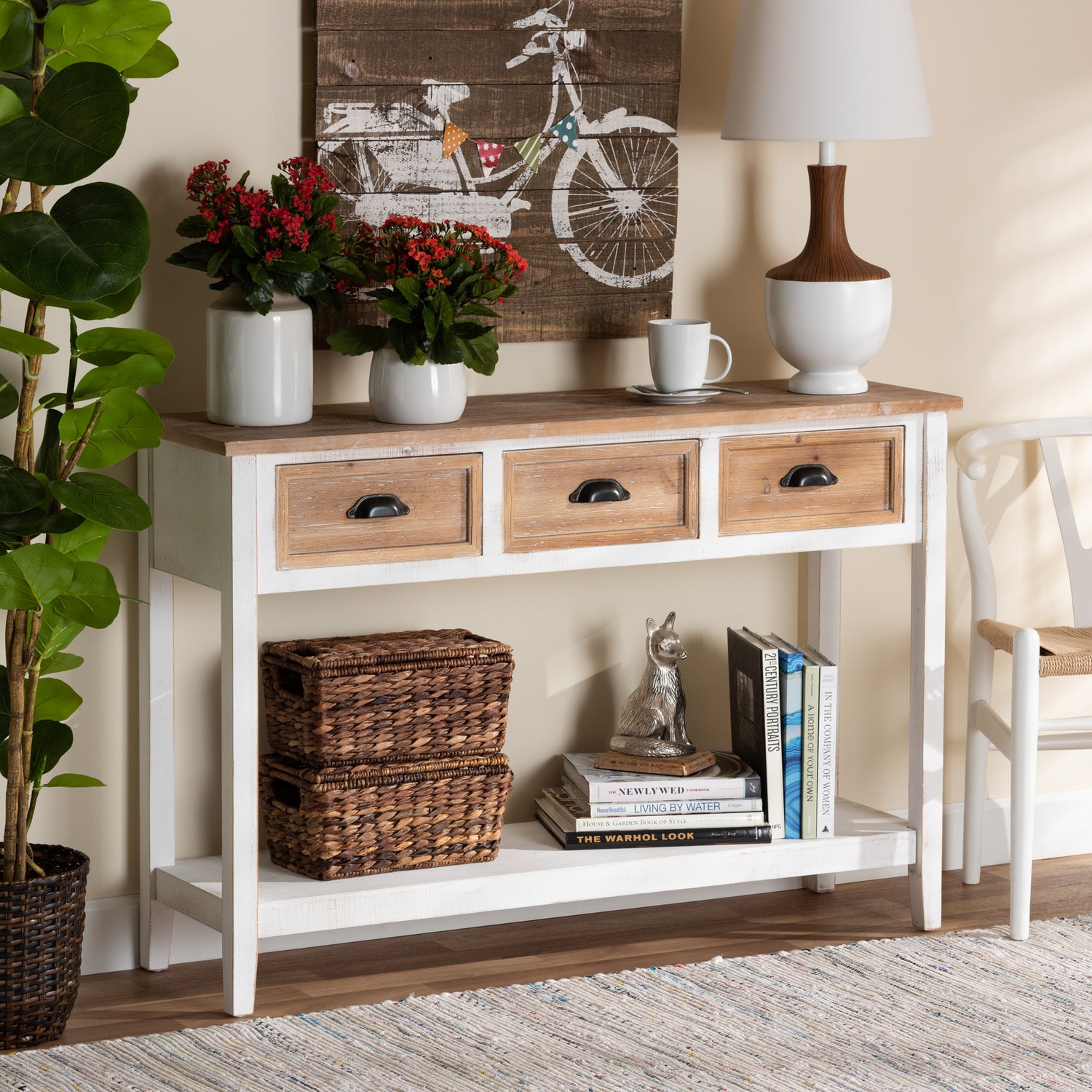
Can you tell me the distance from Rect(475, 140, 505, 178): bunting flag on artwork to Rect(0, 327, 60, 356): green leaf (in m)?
0.87

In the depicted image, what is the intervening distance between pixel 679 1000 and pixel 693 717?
658 mm

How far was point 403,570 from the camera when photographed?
251cm

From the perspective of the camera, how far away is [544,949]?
9.37 feet

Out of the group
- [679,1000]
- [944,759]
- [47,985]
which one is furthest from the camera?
[944,759]

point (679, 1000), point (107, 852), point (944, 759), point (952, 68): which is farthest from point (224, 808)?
point (952, 68)

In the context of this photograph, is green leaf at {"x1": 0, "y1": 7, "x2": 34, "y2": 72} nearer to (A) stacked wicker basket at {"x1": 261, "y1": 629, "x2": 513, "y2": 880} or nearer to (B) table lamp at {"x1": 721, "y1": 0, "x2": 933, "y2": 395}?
(A) stacked wicker basket at {"x1": 261, "y1": 629, "x2": 513, "y2": 880}

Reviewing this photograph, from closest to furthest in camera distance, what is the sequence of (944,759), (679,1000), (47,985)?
→ (47,985), (679,1000), (944,759)

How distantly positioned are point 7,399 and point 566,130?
40.5 inches

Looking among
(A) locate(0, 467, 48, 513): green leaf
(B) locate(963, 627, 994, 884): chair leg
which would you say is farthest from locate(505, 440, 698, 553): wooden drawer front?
(B) locate(963, 627, 994, 884): chair leg

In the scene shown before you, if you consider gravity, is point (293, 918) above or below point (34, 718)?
below

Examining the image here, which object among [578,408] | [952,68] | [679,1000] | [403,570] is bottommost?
[679,1000]

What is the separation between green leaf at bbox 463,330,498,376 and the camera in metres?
2.53

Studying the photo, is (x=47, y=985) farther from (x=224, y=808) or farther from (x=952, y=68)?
(x=952, y=68)

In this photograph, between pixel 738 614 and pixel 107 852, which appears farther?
pixel 738 614
